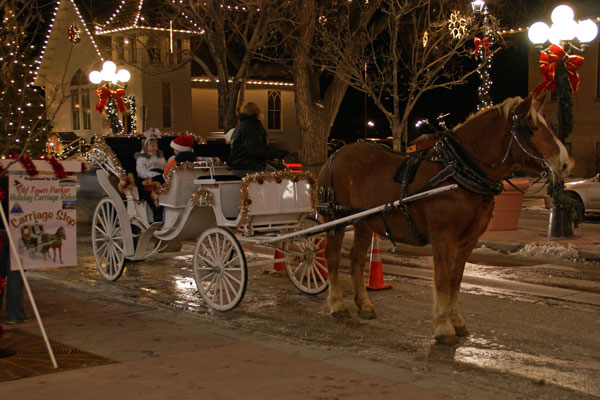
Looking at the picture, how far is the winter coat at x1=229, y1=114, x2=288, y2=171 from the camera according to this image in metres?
9.19

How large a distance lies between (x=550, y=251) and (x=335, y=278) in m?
6.44

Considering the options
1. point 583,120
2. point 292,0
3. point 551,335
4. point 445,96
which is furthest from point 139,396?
point 445,96

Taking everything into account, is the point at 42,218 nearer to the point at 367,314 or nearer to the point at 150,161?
the point at 150,161

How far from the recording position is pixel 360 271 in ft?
28.4

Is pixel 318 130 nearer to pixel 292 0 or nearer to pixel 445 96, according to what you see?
pixel 292 0

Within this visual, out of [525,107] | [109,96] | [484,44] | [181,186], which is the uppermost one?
[484,44]

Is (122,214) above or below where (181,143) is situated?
below

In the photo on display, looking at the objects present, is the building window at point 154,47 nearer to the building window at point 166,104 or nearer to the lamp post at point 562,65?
the building window at point 166,104

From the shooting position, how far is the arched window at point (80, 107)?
120 feet

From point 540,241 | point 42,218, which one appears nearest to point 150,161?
point 42,218

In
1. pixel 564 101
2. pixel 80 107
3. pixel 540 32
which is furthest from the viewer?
pixel 80 107

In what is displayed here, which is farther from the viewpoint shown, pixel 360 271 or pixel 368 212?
pixel 360 271

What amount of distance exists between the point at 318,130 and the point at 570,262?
1044cm

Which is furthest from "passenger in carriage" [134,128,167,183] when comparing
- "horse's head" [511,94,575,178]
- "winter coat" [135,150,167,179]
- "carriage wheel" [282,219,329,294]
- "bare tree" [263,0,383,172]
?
"bare tree" [263,0,383,172]
